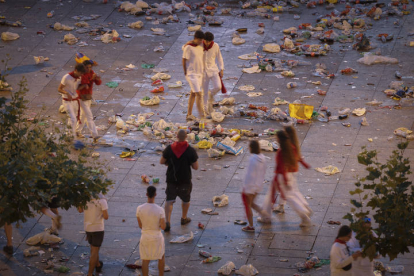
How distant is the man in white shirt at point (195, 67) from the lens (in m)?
13.6

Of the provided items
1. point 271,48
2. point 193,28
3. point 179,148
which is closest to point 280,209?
point 179,148

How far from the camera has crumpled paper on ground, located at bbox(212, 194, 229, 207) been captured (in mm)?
10938

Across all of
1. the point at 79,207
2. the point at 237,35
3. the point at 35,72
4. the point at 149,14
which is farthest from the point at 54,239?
the point at 149,14

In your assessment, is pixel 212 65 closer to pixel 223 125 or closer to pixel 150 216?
pixel 223 125

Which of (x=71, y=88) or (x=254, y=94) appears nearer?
(x=71, y=88)

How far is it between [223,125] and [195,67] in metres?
1.33

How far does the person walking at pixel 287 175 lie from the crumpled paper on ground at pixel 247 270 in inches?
52.6

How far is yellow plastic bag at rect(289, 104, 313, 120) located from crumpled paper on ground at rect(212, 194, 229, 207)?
11.8ft

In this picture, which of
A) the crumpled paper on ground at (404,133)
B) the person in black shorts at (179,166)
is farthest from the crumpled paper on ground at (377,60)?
the person in black shorts at (179,166)

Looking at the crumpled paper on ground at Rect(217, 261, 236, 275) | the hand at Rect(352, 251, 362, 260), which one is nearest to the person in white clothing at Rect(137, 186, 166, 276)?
the crumpled paper on ground at Rect(217, 261, 236, 275)

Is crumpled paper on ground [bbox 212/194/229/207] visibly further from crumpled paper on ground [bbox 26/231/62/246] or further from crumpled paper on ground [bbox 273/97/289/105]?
crumpled paper on ground [bbox 273/97/289/105]

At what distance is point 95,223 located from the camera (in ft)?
29.4

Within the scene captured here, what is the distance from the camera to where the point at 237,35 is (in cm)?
1873

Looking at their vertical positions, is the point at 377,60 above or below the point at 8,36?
below
